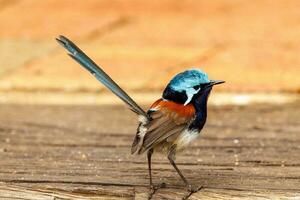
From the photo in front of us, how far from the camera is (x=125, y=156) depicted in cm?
644

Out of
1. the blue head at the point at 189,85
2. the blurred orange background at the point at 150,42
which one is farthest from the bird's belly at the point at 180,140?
the blurred orange background at the point at 150,42

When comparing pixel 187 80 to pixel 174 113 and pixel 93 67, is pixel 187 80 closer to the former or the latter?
pixel 174 113

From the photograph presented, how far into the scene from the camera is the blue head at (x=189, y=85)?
5.47 m

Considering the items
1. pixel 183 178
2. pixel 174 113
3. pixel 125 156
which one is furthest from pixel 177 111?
pixel 125 156

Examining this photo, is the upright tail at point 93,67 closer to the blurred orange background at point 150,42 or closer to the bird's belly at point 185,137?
the bird's belly at point 185,137

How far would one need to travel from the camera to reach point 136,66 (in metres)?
8.88

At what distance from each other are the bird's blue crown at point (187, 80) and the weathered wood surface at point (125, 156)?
564mm

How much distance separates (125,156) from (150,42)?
3.20 metres

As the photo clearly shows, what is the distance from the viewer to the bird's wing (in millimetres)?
5461

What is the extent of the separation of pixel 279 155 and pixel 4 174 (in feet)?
5.43

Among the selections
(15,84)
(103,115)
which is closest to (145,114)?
(103,115)

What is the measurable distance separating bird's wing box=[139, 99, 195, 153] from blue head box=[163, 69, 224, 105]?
0.06 metres

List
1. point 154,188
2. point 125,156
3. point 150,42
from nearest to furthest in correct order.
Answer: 1. point 154,188
2. point 125,156
3. point 150,42

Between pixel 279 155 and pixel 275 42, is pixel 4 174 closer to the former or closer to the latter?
pixel 279 155
